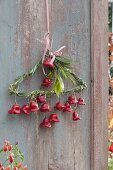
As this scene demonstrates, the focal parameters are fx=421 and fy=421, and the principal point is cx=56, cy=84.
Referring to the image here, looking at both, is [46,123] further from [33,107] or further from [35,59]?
[35,59]

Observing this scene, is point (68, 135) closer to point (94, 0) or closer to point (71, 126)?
point (71, 126)

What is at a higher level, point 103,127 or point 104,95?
point 104,95

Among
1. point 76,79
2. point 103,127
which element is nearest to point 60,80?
point 76,79

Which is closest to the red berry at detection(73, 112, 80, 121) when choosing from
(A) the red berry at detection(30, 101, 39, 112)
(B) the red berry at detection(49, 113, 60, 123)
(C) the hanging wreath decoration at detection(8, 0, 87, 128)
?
(C) the hanging wreath decoration at detection(8, 0, 87, 128)

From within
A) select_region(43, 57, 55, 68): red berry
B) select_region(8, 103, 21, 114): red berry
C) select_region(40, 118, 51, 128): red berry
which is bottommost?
select_region(40, 118, 51, 128): red berry

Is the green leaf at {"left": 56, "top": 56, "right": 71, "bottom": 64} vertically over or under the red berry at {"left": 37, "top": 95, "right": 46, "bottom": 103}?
over

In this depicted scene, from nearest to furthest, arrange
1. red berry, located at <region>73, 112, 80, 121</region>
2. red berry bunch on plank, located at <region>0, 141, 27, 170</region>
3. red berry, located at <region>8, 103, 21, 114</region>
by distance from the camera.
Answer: red berry bunch on plank, located at <region>0, 141, 27, 170</region>
red berry, located at <region>8, 103, 21, 114</region>
red berry, located at <region>73, 112, 80, 121</region>

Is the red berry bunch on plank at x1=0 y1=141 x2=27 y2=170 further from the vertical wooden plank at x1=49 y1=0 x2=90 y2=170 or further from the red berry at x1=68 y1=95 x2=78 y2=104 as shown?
the red berry at x1=68 y1=95 x2=78 y2=104

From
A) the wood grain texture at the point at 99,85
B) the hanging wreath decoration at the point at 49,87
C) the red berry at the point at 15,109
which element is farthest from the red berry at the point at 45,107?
the wood grain texture at the point at 99,85
